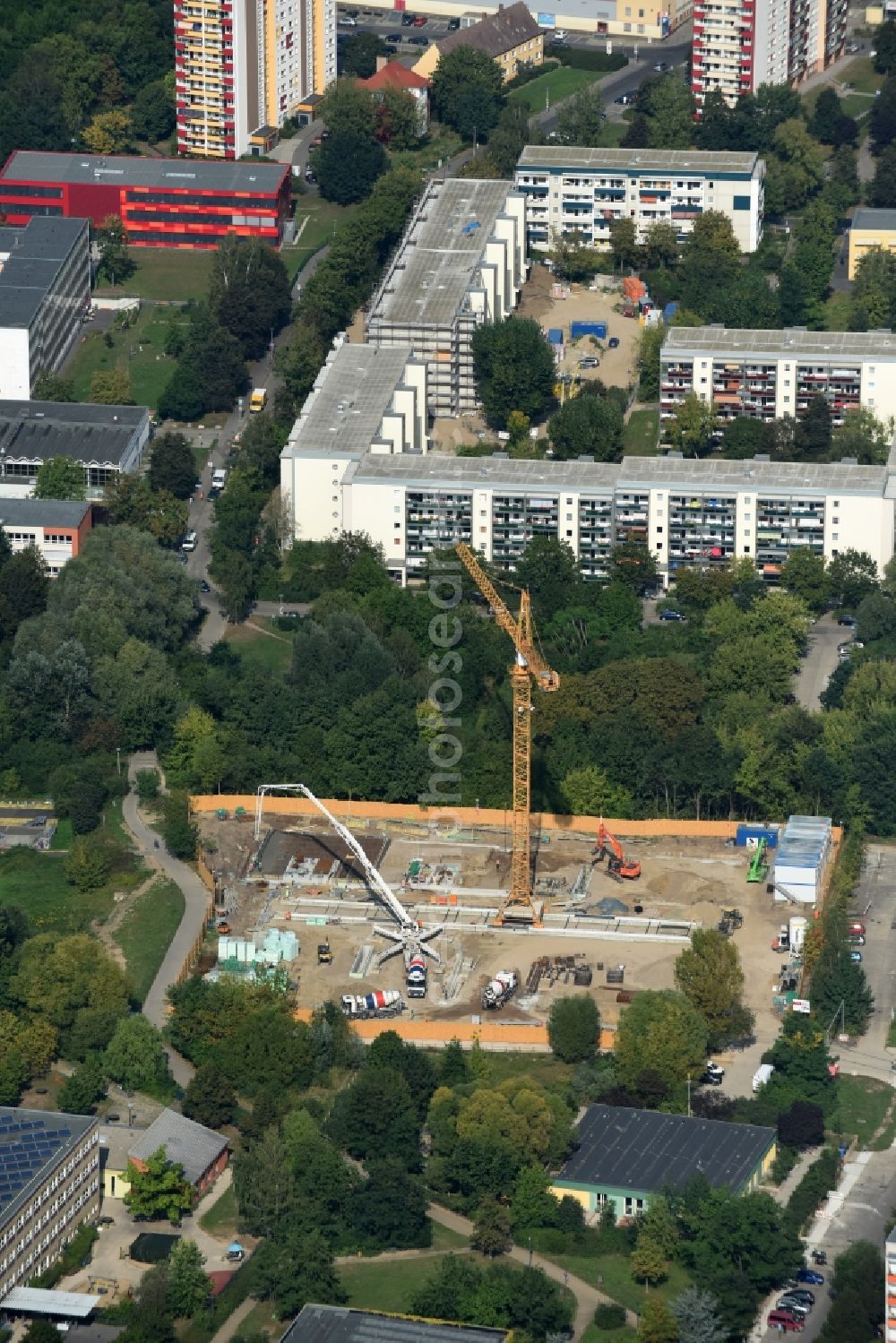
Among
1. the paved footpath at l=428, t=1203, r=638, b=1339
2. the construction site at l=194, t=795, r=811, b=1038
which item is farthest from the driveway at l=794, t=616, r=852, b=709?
the paved footpath at l=428, t=1203, r=638, b=1339

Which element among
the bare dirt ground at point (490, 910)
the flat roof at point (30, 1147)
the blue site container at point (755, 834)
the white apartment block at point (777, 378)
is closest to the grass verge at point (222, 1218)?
the flat roof at point (30, 1147)

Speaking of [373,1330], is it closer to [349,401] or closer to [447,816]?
[447,816]

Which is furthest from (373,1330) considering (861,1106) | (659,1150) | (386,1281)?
(861,1106)

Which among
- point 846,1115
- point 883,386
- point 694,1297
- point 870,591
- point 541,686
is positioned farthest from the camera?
point 883,386

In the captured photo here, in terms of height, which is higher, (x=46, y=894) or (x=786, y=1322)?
(x=786, y=1322)

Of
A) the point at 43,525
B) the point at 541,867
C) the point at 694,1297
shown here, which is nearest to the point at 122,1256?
the point at 694,1297

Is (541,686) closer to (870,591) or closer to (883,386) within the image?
(870,591)
